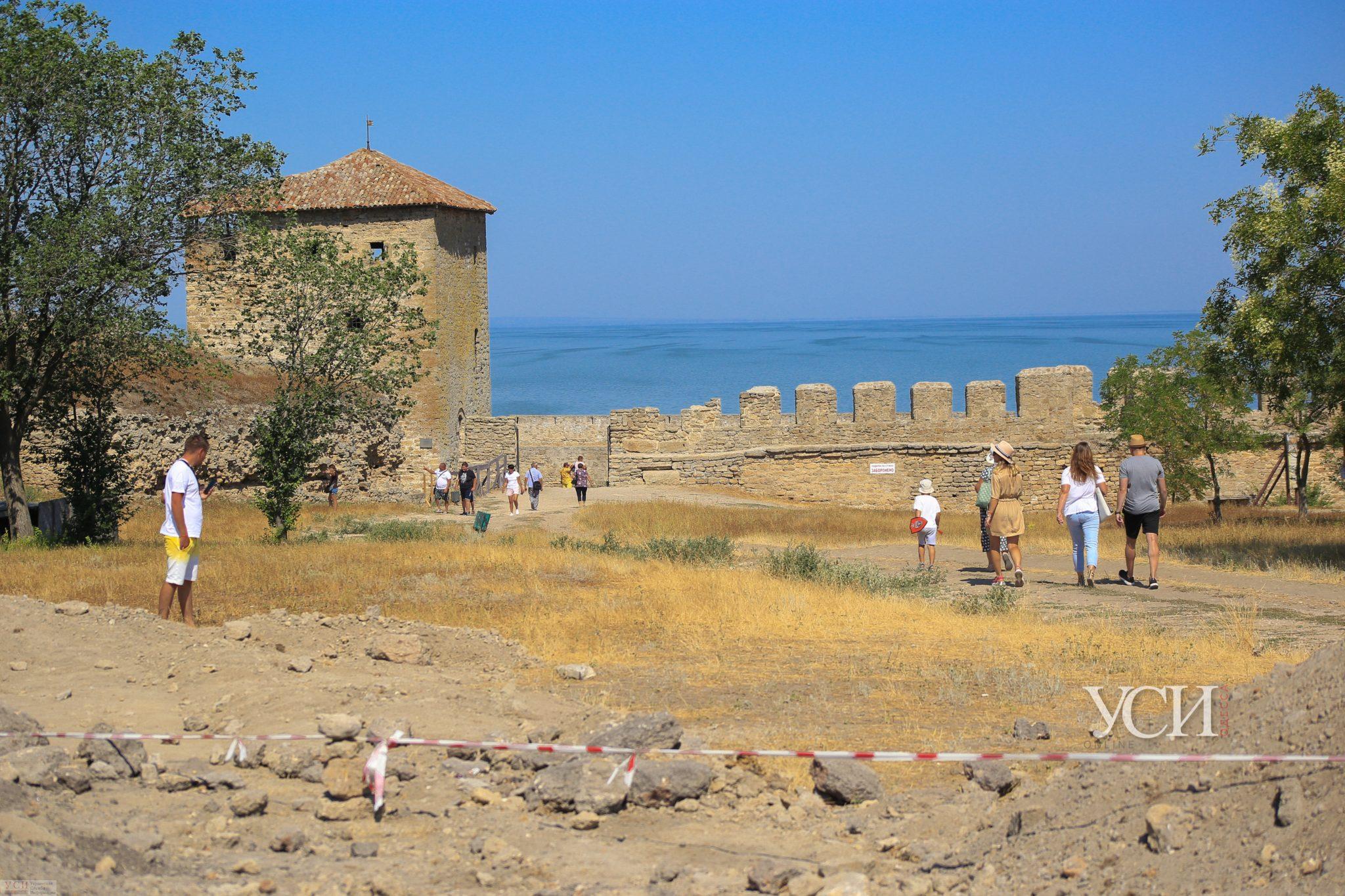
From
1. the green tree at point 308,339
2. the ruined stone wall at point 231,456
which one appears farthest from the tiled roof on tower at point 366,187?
the green tree at point 308,339

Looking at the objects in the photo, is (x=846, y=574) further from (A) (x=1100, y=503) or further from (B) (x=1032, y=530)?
(B) (x=1032, y=530)

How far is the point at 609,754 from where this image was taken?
6.24m

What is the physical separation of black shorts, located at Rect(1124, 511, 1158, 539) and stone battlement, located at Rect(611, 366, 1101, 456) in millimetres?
20056

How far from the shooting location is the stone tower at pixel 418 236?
3366 centimetres

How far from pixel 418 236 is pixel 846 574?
2339 centimetres

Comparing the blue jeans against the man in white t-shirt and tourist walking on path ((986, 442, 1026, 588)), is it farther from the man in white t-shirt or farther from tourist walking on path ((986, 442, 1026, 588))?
the man in white t-shirt

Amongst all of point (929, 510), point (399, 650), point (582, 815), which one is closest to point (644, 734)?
point (582, 815)

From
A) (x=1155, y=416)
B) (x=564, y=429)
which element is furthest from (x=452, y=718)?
(x=564, y=429)

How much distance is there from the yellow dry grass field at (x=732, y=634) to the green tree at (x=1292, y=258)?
6.80m

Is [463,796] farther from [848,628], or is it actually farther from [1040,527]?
[1040,527]

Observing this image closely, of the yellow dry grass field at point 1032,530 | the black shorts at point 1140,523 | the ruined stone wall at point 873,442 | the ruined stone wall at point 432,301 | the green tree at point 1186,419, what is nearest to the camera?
the black shorts at point 1140,523

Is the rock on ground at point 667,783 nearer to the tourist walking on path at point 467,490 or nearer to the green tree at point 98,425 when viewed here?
the green tree at point 98,425

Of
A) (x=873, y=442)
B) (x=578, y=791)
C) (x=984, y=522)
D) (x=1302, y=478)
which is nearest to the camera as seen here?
(x=578, y=791)

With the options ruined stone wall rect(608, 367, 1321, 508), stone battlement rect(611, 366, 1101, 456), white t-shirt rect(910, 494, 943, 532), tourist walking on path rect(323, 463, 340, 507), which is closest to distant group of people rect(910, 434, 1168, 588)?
white t-shirt rect(910, 494, 943, 532)
